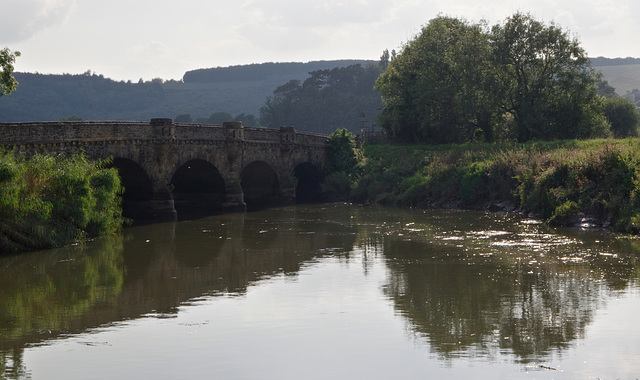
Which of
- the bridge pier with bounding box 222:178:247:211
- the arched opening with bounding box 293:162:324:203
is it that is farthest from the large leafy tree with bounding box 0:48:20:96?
the arched opening with bounding box 293:162:324:203

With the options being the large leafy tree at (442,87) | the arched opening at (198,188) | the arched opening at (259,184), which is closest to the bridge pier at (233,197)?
the arched opening at (198,188)

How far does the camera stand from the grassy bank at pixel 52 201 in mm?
26047

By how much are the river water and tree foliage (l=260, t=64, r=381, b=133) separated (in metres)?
94.6

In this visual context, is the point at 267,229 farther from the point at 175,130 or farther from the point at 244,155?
the point at 244,155

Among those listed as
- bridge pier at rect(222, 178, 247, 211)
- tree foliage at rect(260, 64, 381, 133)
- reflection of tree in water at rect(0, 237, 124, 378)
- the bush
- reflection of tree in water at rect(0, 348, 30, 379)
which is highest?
tree foliage at rect(260, 64, 381, 133)

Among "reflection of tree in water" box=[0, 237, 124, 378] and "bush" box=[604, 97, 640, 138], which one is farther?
"bush" box=[604, 97, 640, 138]

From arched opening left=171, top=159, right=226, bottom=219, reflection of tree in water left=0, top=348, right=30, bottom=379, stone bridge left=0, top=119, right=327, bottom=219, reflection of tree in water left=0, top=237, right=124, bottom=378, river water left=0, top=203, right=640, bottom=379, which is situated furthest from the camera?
arched opening left=171, top=159, right=226, bottom=219

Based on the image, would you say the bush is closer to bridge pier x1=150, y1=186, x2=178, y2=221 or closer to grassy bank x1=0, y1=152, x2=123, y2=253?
bridge pier x1=150, y1=186, x2=178, y2=221

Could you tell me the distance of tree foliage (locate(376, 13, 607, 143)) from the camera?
56.5 meters

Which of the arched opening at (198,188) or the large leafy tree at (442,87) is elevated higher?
the large leafy tree at (442,87)

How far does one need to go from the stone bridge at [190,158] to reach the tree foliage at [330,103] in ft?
224

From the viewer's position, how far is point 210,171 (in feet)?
154

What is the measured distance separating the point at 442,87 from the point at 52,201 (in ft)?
122

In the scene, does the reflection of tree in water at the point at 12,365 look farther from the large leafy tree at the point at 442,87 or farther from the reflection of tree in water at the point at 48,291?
the large leafy tree at the point at 442,87
